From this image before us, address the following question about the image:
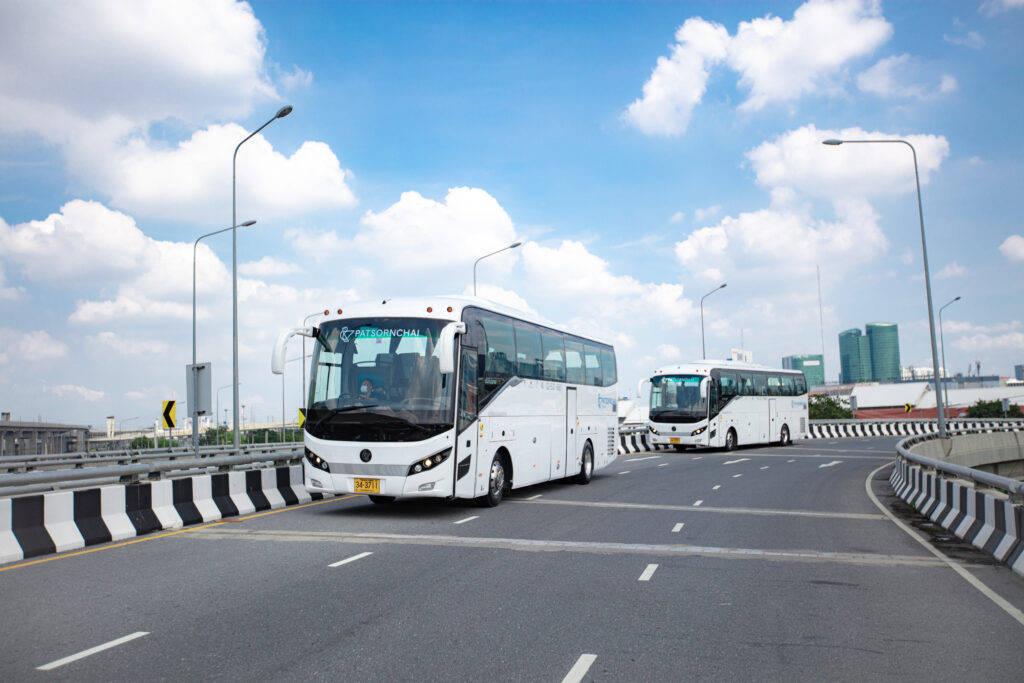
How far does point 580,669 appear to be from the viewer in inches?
195

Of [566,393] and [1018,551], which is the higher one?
[566,393]

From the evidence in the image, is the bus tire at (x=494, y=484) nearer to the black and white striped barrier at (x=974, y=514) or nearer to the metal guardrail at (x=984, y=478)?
the black and white striped barrier at (x=974, y=514)

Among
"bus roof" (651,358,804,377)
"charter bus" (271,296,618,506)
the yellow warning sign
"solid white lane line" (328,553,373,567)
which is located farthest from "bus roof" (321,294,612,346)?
"bus roof" (651,358,804,377)

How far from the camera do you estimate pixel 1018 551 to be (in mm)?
8188

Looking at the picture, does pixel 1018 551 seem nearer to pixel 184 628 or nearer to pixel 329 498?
pixel 184 628

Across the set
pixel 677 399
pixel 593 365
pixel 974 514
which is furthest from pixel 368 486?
pixel 677 399

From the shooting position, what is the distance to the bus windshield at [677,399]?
31609 millimetres

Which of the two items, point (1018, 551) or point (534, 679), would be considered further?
point (1018, 551)

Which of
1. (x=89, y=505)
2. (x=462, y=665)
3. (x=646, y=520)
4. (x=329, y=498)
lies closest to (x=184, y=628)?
(x=462, y=665)

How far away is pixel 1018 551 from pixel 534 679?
19.9ft

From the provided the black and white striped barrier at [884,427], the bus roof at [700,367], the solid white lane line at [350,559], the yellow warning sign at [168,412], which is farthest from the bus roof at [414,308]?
the black and white striped barrier at [884,427]

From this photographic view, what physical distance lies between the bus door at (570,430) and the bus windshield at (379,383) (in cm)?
560

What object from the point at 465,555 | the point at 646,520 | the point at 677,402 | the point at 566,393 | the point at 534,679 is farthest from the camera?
the point at 677,402

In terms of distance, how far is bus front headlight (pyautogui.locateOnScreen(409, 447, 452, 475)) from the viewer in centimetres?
1166
